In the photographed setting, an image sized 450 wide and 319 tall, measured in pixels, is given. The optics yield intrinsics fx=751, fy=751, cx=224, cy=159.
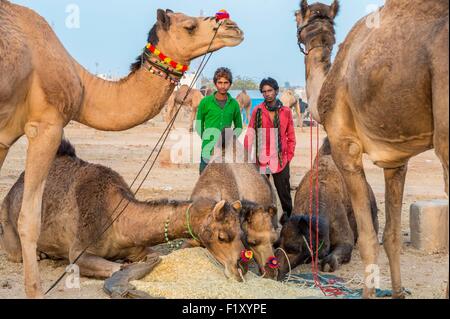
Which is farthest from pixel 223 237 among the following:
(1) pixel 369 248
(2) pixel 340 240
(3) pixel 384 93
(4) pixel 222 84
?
(4) pixel 222 84

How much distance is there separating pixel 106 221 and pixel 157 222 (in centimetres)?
61

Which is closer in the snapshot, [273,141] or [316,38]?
[316,38]

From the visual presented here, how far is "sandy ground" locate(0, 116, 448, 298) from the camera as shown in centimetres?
698

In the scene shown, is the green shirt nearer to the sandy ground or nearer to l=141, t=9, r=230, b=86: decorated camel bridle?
the sandy ground

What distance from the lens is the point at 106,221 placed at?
24.3 ft

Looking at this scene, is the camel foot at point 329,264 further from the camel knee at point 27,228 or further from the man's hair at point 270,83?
the camel knee at point 27,228

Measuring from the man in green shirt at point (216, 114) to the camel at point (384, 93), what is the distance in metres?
2.46

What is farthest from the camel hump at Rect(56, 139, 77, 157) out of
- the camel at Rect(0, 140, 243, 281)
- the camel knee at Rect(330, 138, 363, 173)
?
the camel knee at Rect(330, 138, 363, 173)

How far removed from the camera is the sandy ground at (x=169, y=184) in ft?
22.9

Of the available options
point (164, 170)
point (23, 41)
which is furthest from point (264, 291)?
point (164, 170)

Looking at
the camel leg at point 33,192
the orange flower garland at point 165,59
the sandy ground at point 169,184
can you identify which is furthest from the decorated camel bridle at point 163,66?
the sandy ground at point 169,184

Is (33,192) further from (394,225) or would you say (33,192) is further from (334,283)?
(394,225)

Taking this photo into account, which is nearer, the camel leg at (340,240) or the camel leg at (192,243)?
the camel leg at (192,243)

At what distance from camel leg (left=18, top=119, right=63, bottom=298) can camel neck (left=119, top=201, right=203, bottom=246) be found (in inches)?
47.0
